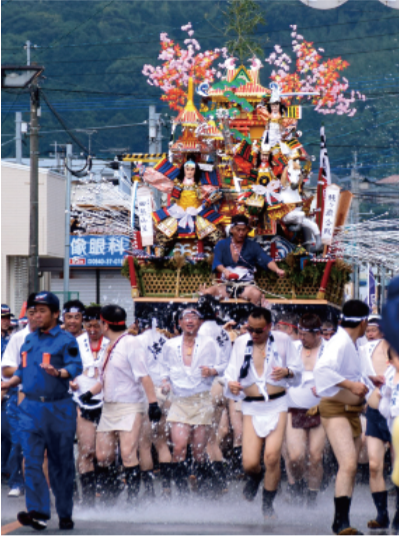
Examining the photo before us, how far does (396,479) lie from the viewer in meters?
4.65

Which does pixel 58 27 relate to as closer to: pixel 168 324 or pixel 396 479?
pixel 168 324

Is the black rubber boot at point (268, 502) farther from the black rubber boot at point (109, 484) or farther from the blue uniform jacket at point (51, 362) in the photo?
the blue uniform jacket at point (51, 362)

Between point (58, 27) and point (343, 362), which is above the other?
point (58, 27)

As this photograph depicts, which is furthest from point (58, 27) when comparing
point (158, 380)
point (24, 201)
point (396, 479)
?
point (396, 479)

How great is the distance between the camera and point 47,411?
29.1ft

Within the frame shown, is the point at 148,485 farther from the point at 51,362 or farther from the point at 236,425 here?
the point at 51,362

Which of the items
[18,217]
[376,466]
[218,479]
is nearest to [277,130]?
[218,479]

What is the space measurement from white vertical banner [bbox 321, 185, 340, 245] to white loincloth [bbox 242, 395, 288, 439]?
159 inches

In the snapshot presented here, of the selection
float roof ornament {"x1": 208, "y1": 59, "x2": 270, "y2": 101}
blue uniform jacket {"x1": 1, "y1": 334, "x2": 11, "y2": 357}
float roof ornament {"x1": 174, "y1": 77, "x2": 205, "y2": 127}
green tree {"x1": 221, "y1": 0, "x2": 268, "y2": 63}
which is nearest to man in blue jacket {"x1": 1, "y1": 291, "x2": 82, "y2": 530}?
blue uniform jacket {"x1": 1, "y1": 334, "x2": 11, "y2": 357}

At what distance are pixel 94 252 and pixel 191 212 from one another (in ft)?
92.2

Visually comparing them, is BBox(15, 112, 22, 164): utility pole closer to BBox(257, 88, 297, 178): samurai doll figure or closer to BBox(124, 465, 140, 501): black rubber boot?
BBox(257, 88, 297, 178): samurai doll figure

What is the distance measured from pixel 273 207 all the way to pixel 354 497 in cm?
368

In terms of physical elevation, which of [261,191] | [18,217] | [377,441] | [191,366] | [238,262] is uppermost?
[18,217]

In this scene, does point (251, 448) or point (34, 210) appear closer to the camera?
point (251, 448)
